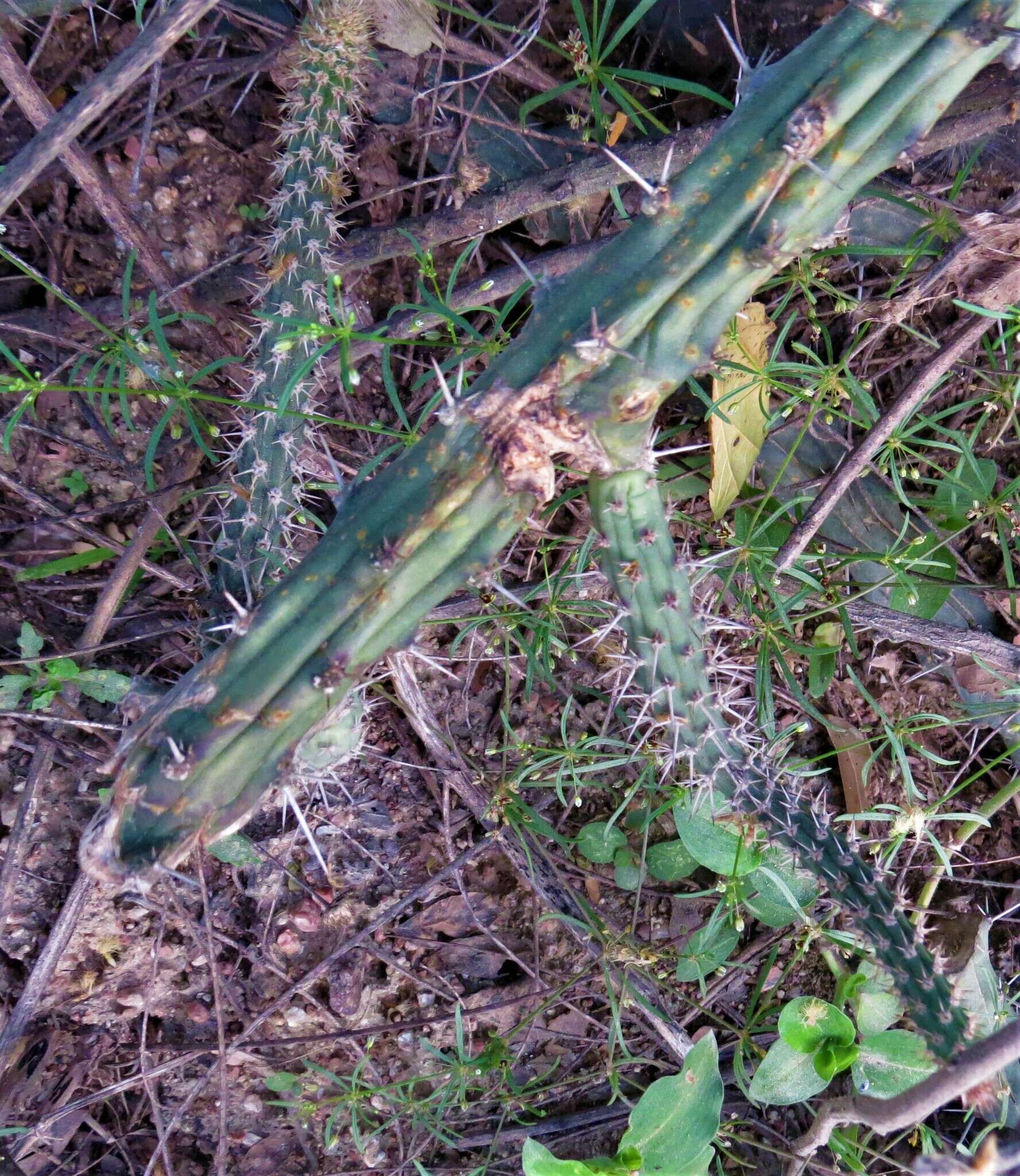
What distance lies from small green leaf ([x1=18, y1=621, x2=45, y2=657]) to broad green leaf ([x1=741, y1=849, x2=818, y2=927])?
193 centimetres

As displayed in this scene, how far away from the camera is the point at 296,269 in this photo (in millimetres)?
1867

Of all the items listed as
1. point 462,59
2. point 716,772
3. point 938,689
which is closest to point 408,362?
point 462,59

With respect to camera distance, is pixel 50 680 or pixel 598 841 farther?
pixel 598 841

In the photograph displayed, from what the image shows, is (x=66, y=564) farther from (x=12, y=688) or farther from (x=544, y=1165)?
(x=544, y=1165)

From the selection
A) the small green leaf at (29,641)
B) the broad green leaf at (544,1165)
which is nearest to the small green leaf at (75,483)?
the small green leaf at (29,641)

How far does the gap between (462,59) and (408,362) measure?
0.79m

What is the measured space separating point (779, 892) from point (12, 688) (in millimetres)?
2041

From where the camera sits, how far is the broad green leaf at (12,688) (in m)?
2.06

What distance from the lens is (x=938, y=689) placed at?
8.26 feet

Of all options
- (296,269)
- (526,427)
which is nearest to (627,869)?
(526,427)

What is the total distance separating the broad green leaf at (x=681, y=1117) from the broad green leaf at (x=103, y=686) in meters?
1.65

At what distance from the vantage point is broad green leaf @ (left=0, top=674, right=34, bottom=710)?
81.3 inches

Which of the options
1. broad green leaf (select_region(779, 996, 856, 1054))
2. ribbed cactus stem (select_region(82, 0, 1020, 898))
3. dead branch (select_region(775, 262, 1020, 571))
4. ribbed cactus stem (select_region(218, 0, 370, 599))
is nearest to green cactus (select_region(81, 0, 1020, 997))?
ribbed cactus stem (select_region(82, 0, 1020, 898))

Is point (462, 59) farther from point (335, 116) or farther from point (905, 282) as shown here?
point (905, 282)
